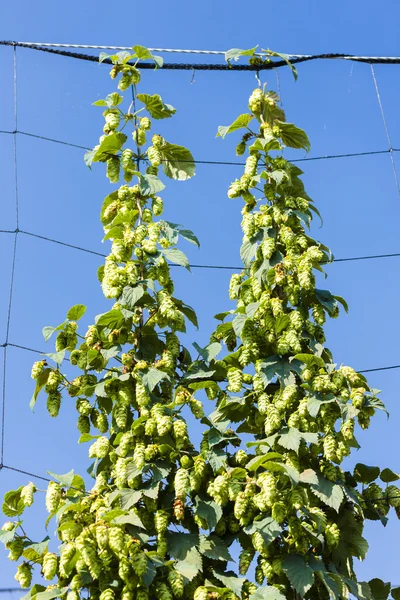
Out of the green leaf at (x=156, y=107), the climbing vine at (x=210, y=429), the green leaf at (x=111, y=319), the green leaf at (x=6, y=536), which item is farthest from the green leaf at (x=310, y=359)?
the green leaf at (x=156, y=107)

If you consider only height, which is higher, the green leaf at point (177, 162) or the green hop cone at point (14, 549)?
the green leaf at point (177, 162)

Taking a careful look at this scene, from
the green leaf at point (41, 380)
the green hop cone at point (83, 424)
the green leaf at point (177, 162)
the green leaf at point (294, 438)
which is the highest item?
the green leaf at point (177, 162)

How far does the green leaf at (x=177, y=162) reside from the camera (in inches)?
158

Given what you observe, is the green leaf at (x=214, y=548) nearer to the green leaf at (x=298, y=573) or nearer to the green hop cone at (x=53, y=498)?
the green leaf at (x=298, y=573)

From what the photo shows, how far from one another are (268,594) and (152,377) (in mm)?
913

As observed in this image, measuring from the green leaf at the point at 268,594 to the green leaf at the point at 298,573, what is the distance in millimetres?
71

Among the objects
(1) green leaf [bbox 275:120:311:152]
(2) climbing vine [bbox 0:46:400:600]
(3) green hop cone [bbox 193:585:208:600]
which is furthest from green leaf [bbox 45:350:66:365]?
(1) green leaf [bbox 275:120:311:152]

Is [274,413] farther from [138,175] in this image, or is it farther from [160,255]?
[138,175]

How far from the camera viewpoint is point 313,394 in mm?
3256

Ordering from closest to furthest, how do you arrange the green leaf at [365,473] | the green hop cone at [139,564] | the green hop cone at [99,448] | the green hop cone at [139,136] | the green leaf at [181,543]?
1. the green hop cone at [139,564]
2. the green leaf at [181,543]
3. the green hop cone at [99,448]
4. the green leaf at [365,473]
5. the green hop cone at [139,136]

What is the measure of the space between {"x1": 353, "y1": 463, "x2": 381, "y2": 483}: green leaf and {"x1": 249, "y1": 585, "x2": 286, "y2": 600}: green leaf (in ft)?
2.51

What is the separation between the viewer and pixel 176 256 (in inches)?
139

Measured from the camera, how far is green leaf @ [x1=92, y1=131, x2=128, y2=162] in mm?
3803

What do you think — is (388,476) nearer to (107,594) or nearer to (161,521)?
(161,521)
